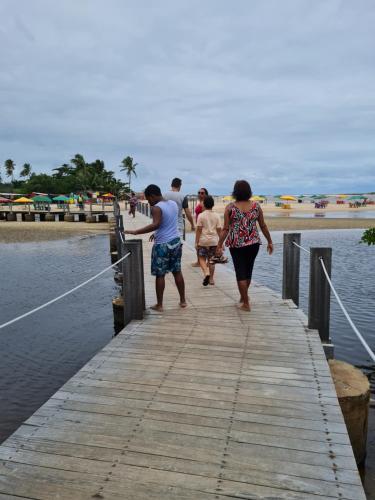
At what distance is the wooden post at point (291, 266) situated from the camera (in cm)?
657

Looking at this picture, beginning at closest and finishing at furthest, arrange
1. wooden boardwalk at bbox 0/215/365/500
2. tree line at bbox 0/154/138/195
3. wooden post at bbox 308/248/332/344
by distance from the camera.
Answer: wooden boardwalk at bbox 0/215/365/500
wooden post at bbox 308/248/332/344
tree line at bbox 0/154/138/195

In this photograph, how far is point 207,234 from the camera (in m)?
8.03

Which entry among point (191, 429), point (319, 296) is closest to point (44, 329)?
point (319, 296)

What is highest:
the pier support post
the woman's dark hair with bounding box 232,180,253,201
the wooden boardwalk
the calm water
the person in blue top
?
the woman's dark hair with bounding box 232,180,253,201

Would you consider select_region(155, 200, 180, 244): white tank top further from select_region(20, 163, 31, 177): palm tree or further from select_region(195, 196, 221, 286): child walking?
select_region(20, 163, 31, 177): palm tree

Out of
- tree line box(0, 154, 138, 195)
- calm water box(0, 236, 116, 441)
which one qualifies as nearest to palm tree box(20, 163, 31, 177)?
tree line box(0, 154, 138, 195)

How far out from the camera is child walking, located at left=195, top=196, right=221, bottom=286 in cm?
784

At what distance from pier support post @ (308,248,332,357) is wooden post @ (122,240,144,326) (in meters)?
2.23

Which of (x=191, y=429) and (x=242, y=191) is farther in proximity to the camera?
(x=242, y=191)

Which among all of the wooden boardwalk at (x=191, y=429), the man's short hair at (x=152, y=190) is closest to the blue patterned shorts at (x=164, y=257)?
the man's short hair at (x=152, y=190)

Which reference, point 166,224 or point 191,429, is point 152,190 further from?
point 191,429

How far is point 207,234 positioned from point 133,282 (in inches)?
106

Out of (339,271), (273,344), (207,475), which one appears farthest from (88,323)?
(339,271)

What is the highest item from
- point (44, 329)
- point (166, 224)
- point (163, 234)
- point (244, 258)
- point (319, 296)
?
point (166, 224)
